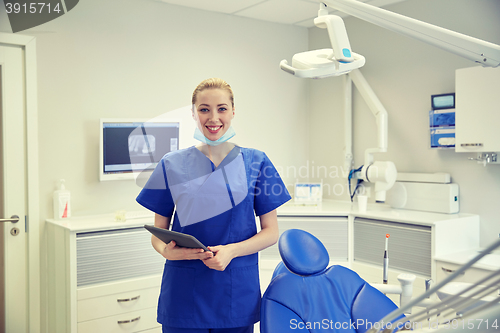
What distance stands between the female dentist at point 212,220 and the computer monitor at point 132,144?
1.48m

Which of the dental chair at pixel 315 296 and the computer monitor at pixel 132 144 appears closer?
the dental chair at pixel 315 296

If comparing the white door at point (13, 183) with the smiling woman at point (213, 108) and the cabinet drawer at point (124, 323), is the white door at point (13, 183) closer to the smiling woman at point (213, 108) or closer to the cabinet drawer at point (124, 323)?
the cabinet drawer at point (124, 323)

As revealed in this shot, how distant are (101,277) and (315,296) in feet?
4.96

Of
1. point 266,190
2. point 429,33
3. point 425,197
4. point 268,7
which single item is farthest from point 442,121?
point 429,33

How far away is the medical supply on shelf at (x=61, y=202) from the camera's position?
2.77m

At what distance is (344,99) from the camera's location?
12.1 feet

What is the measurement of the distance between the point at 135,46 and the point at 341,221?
6.40ft

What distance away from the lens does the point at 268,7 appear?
138 inches

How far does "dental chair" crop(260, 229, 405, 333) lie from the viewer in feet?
4.77

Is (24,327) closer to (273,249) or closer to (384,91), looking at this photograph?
(273,249)

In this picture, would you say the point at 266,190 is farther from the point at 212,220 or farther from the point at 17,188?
the point at 17,188

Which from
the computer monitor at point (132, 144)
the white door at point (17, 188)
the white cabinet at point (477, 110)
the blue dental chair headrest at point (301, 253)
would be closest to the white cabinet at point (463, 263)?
the white cabinet at point (477, 110)

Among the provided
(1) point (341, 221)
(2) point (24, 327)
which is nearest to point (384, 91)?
(1) point (341, 221)

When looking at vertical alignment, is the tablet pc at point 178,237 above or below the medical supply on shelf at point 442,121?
below
